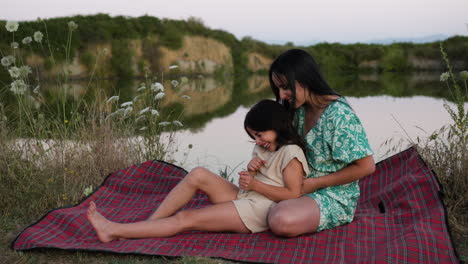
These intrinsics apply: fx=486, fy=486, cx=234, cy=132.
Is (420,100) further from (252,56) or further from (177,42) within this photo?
(252,56)

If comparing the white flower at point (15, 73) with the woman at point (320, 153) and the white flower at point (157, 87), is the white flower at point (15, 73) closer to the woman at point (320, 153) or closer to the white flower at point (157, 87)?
the white flower at point (157, 87)

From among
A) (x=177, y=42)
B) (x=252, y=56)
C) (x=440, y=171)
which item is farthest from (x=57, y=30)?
(x=440, y=171)

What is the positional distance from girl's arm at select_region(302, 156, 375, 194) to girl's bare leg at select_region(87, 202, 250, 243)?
46cm

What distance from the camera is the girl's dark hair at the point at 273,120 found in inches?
109

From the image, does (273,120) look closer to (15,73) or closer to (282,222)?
(282,222)

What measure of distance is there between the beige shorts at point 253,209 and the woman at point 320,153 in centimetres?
9

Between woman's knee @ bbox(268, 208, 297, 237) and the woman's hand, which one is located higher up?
the woman's hand

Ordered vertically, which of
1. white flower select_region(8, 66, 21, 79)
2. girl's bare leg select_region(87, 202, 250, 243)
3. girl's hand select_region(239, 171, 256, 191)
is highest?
white flower select_region(8, 66, 21, 79)

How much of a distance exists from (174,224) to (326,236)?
0.89 meters

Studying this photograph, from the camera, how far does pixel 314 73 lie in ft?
9.13

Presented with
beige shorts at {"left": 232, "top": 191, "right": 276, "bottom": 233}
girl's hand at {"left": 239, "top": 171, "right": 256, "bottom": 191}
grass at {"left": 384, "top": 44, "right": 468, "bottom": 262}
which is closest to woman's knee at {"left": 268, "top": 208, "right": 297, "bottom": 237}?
beige shorts at {"left": 232, "top": 191, "right": 276, "bottom": 233}

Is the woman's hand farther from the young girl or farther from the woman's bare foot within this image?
the woman's bare foot

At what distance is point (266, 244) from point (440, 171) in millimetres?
1630

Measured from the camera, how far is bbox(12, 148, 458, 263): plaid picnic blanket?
261 cm
